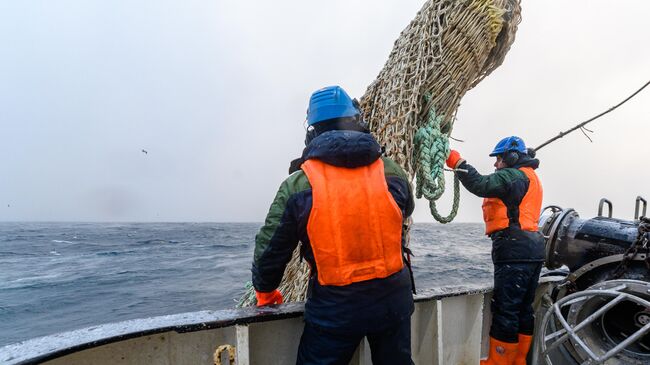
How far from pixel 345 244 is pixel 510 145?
2492mm

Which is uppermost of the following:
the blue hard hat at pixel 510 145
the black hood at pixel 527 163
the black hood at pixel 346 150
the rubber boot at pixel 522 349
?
the blue hard hat at pixel 510 145

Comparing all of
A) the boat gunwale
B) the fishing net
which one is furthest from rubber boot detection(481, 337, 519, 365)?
the boat gunwale

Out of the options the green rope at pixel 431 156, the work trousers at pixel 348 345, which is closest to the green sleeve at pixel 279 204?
the work trousers at pixel 348 345

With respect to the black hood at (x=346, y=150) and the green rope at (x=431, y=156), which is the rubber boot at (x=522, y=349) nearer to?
the green rope at (x=431, y=156)

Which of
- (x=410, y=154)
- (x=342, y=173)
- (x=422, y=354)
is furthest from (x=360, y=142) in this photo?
(x=422, y=354)

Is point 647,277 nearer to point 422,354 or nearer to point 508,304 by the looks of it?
point 508,304

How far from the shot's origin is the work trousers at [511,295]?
292 centimetres

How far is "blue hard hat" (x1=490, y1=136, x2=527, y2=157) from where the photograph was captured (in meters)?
3.20

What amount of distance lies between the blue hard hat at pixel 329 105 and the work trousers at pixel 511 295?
7.23 feet

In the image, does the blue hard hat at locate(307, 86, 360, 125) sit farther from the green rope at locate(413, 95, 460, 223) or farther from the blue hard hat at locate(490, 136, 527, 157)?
the blue hard hat at locate(490, 136, 527, 157)

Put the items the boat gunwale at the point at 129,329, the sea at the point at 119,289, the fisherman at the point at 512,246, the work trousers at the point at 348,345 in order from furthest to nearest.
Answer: the sea at the point at 119,289, the fisherman at the point at 512,246, the work trousers at the point at 348,345, the boat gunwale at the point at 129,329

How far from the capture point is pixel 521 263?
2.96 meters

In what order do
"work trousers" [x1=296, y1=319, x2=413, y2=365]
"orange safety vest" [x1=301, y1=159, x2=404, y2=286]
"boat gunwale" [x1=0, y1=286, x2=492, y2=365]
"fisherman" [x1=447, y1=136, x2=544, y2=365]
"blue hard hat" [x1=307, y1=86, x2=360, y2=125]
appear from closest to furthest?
"boat gunwale" [x1=0, y1=286, x2=492, y2=365]
"orange safety vest" [x1=301, y1=159, x2=404, y2=286]
"work trousers" [x1=296, y1=319, x2=413, y2=365]
"blue hard hat" [x1=307, y1=86, x2=360, y2=125]
"fisherman" [x1=447, y1=136, x2=544, y2=365]

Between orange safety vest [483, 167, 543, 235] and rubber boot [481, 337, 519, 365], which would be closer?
rubber boot [481, 337, 519, 365]
